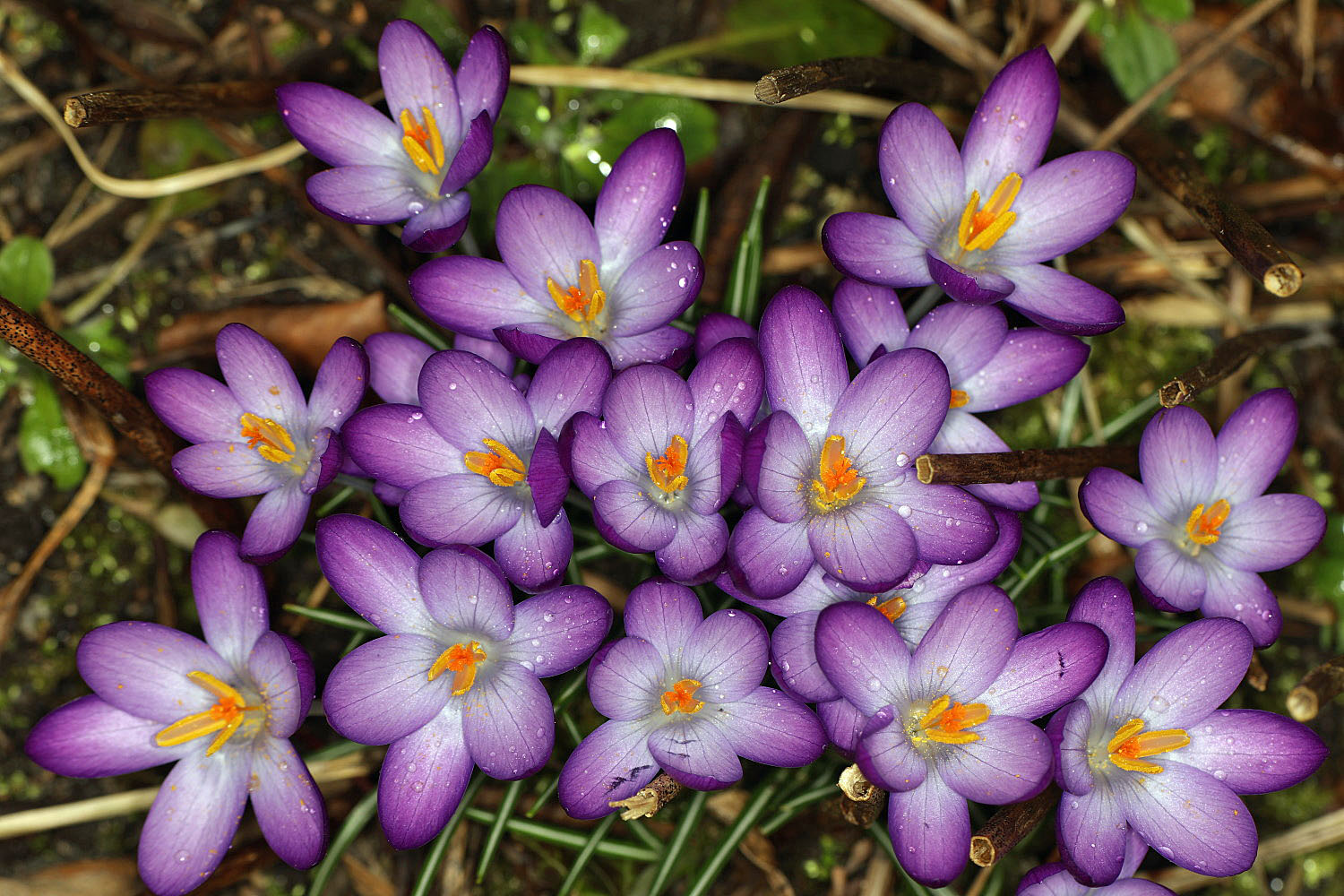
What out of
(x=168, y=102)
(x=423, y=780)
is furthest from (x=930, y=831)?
(x=168, y=102)

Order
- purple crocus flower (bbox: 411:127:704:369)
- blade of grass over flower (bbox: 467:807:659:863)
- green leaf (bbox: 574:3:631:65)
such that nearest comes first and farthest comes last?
purple crocus flower (bbox: 411:127:704:369), blade of grass over flower (bbox: 467:807:659:863), green leaf (bbox: 574:3:631:65)

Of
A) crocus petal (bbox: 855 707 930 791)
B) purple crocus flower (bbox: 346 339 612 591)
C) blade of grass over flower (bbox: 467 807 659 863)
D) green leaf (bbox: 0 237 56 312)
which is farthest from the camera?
green leaf (bbox: 0 237 56 312)

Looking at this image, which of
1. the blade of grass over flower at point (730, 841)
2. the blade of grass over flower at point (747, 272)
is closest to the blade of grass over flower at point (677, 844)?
the blade of grass over flower at point (730, 841)

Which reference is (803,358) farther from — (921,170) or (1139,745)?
(1139,745)

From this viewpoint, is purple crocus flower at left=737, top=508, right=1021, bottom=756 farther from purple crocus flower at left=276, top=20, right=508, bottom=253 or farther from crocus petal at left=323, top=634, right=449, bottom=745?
purple crocus flower at left=276, top=20, right=508, bottom=253

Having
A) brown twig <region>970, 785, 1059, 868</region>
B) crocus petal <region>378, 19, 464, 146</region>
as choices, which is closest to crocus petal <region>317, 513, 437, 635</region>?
crocus petal <region>378, 19, 464, 146</region>

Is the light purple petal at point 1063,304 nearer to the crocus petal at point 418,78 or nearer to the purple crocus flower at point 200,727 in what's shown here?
the crocus petal at point 418,78
